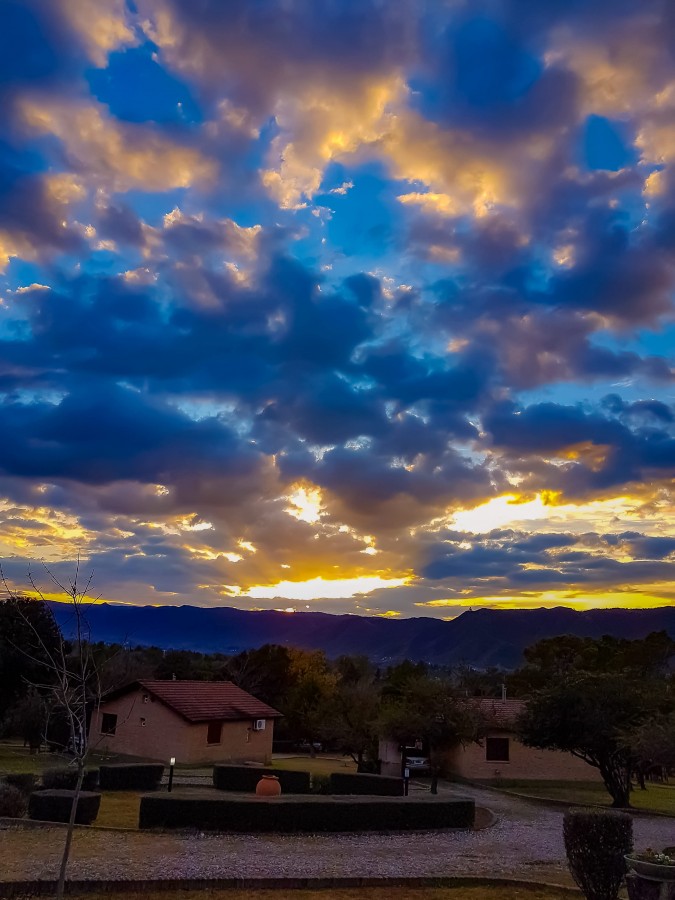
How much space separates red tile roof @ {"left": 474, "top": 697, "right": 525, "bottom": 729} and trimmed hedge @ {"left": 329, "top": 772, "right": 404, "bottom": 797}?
8.48 metres

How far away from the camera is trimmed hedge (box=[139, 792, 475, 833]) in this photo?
1773 centimetres

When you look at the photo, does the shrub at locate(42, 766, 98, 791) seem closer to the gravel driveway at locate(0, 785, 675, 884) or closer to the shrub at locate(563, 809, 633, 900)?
the gravel driveway at locate(0, 785, 675, 884)

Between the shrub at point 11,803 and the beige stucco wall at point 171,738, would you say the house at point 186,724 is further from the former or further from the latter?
the shrub at point 11,803

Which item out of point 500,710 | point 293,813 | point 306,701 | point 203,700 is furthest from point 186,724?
point 293,813

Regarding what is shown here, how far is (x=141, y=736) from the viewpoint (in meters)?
36.8

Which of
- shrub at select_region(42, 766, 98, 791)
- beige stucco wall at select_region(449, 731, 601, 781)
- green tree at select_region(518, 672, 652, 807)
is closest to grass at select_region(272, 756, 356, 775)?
beige stucco wall at select_region(449, 731, 601, 781)

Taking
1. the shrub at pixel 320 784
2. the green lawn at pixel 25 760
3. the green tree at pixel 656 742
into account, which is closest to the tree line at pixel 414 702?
the green tree at pixel 656 742

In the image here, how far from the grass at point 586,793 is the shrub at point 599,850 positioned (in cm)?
1677

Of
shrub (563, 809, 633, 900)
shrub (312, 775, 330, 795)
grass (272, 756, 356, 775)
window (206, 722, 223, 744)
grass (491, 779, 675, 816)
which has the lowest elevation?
grass (272, 756, 356, 775)

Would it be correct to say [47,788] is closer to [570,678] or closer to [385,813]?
[385,813]

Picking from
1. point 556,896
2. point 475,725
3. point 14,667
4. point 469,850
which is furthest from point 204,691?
point 556,896

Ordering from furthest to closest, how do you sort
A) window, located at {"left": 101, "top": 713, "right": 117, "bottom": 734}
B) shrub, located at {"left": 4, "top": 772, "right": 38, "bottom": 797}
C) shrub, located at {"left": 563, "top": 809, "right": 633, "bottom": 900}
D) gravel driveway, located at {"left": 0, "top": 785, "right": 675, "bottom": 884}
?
window, located at {"left": 101, "top": 713, "right": 117, "bottom": 734}
shrub, located at {"left": 4, "top": 772, "right": 38, "bottom": 797}
gravel driveway, located at {"left": 0, "top": 785, "right": 675, "bottom": 884}
shrub, located at {"left": 563, "top": 809, "right": 633, "bottom": 900}

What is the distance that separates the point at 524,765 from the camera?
34969 mm

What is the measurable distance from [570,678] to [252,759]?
1833 centimetres
